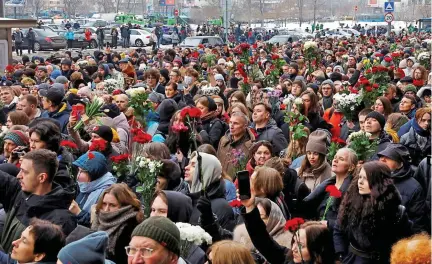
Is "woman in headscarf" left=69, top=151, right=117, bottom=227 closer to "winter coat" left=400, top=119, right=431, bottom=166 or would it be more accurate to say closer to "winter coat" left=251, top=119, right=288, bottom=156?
"winter coat" left=251, top=119, right=288, bottom=156

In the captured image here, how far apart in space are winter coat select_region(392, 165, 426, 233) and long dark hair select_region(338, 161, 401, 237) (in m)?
A: 1.07

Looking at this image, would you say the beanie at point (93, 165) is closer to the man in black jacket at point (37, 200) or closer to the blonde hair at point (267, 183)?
the man in black jacket at point (37, 200)

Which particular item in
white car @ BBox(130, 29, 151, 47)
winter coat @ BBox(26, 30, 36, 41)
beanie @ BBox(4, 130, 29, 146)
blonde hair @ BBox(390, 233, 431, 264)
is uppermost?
blonde hair @ BBox(390, 233, 431, 264)

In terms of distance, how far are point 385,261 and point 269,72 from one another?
1214cm

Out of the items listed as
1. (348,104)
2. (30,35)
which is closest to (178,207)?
(348,104)

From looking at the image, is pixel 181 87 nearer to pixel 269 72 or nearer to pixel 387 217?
pixel 269 72

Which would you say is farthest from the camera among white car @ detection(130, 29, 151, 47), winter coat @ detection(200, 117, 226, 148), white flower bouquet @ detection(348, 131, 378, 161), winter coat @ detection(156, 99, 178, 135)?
white car @ detection(130, 29, 151, 47)

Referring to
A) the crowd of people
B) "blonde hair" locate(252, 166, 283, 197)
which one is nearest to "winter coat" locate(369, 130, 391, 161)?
the crowd of people

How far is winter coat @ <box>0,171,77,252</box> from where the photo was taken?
6754 mm

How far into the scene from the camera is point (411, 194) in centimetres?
790

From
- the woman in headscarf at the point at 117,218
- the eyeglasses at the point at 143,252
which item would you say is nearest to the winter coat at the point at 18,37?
the woman in headscarf at the point at 117,218

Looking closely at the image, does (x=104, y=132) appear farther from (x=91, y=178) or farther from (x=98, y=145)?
(x=91, y=178)

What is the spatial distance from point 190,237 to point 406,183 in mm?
2865

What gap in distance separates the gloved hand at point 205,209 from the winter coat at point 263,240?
0.27 metres
